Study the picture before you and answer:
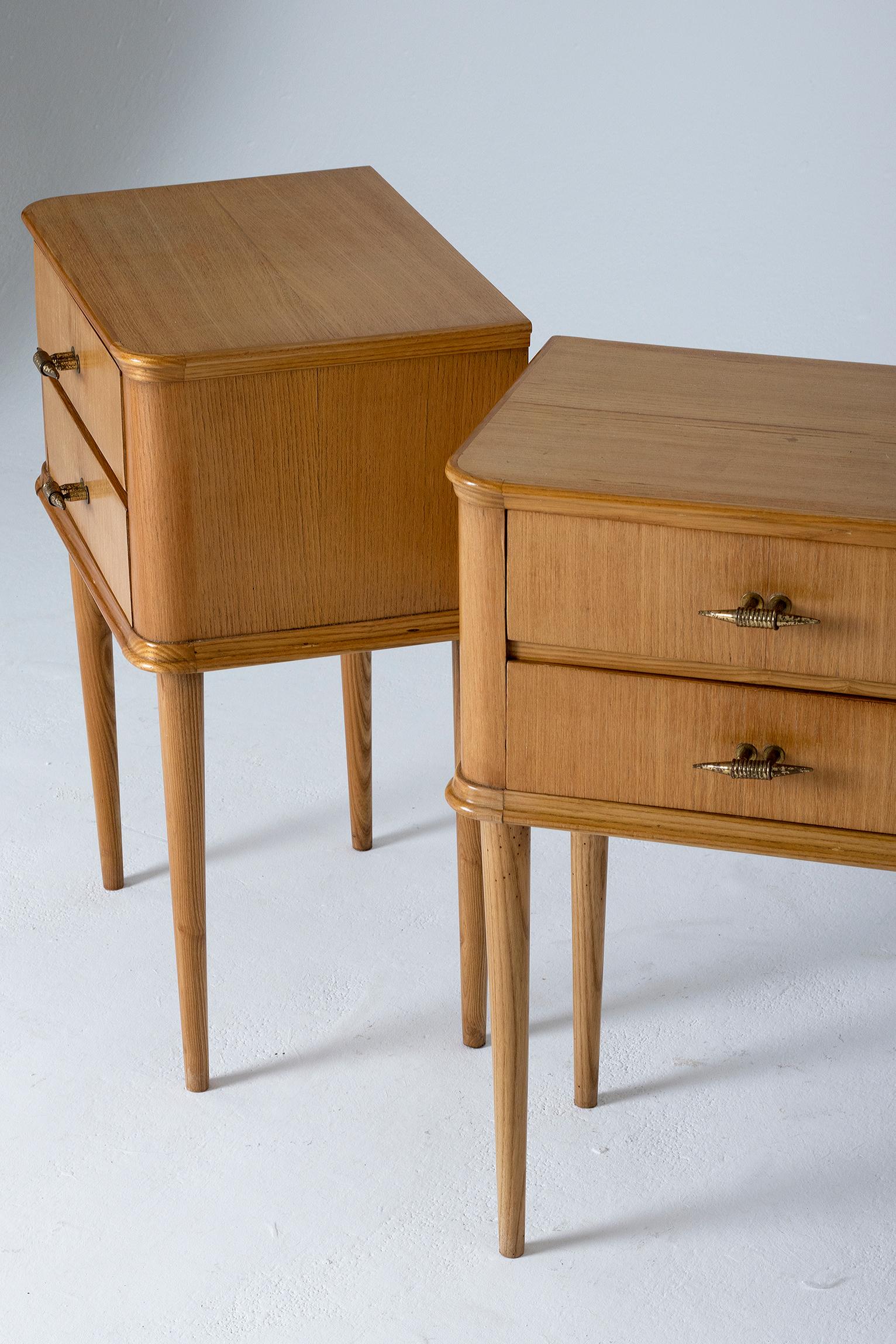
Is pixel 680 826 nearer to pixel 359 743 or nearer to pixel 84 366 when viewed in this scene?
pixel 84 366

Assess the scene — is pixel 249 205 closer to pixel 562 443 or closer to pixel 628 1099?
pixel 562 443

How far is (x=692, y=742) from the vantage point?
1.42m

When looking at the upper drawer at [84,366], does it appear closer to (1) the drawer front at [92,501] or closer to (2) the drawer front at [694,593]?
(1) the drawer front at [92,501]

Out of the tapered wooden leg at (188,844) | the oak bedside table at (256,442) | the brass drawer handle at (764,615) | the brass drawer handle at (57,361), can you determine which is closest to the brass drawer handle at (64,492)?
the oak bedside table at (256,442)

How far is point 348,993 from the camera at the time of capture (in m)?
2.06

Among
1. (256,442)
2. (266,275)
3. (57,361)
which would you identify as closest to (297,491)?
(256,442)

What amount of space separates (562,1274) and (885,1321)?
0.29 meters

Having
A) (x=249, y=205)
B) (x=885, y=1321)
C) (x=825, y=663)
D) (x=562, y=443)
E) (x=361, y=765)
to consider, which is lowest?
(x=885, y=1321)

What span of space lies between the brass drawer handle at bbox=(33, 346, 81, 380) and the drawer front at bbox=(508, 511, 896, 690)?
641 millimetres

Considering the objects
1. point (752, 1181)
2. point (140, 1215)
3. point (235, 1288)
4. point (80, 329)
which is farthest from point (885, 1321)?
point (80, 329)

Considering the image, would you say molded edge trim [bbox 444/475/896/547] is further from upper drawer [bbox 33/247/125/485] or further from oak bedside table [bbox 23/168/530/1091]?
upper drawer [bbox 33/247/125/485]

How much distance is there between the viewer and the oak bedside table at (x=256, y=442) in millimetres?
1625

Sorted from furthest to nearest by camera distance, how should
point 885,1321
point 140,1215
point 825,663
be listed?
1. point 140,1215
2. point 885,1321
3. point 825,663

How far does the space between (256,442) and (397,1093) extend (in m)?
0.70
